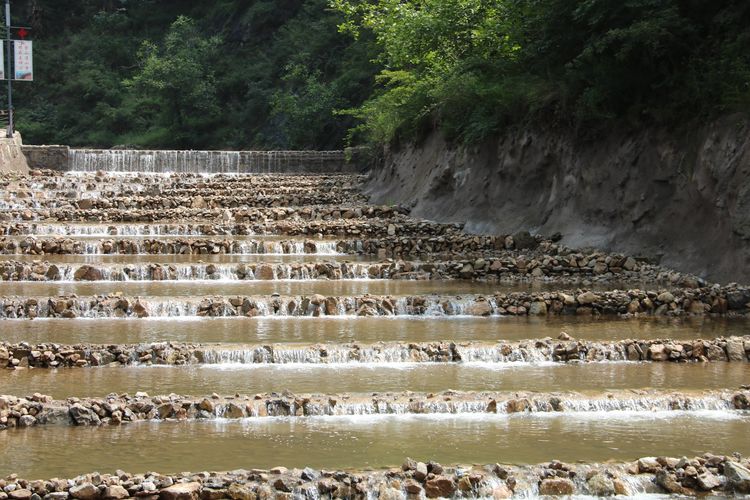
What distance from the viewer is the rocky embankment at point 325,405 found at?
8.95m

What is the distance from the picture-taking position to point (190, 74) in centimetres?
4984

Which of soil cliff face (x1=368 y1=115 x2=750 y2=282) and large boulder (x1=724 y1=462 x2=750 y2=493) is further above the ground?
soil cliff face (x1=368 y1=115 x2=750 y2=282)

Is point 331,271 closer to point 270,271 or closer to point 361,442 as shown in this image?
point 270,271

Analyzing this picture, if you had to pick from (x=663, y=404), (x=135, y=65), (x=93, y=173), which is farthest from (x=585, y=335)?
(x=135, y=65)

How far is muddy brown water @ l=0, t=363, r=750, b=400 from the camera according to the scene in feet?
33.0

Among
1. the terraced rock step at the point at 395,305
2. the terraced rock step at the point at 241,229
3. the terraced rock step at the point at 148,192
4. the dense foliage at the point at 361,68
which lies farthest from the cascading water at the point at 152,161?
the terraced rock step at the point at 395,305

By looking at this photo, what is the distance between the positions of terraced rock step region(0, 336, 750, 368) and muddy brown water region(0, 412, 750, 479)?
2267 mm

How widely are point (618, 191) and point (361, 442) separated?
12.4m

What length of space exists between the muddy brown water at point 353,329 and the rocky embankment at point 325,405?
271 centimetres

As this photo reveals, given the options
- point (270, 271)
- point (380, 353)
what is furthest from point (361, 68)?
point (380, 353)

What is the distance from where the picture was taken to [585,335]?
1284cm

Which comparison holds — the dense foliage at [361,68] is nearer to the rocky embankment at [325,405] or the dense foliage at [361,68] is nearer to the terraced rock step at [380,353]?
the terraced rock step at [380,353]

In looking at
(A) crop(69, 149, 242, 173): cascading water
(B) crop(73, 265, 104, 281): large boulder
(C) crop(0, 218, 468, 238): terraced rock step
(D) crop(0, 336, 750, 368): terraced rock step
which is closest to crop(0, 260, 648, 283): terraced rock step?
A: (B) crop(73, 265, 104, 281): large boulder

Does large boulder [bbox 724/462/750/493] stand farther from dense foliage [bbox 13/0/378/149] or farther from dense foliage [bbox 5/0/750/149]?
dense foliage [bbox 13/0/378/149]
